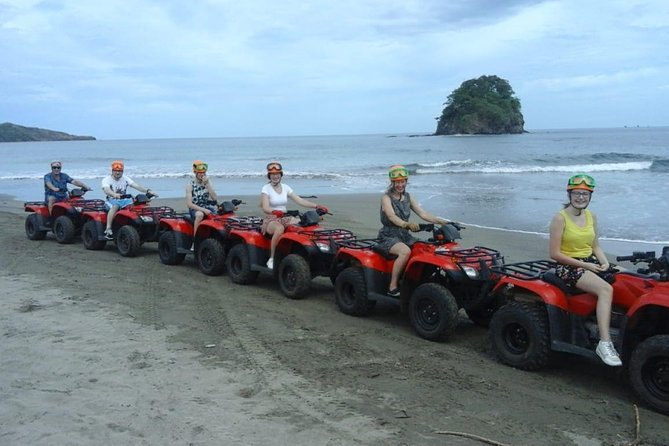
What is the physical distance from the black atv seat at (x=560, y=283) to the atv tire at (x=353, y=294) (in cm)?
209

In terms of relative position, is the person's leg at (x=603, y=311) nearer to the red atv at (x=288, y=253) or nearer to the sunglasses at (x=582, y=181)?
the sunglasses at (x=582, y=181)

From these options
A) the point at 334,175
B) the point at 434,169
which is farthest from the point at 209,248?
the point at 434,169

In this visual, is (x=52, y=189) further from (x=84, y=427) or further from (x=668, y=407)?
(x=668, y=407)

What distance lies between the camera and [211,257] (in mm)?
8875

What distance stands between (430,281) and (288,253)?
7.72ft

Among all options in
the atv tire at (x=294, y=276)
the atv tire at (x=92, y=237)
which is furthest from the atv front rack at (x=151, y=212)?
the atv tire at (x=294, y=276)

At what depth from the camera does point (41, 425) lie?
4.10 meters

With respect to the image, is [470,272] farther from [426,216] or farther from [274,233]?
[274,233]

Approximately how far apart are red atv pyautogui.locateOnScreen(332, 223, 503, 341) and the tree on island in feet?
299

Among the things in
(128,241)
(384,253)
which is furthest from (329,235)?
(128,241)

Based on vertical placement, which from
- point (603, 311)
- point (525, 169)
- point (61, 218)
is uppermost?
point (525, 169)

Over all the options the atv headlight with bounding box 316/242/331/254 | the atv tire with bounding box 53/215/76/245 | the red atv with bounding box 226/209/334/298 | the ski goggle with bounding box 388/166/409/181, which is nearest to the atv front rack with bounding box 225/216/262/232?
the red atv with bounding box 226/209/334/298

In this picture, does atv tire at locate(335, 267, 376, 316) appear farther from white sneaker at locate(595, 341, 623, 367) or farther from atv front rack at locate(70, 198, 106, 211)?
atv front rack at locate(70, 198, 106, 211)

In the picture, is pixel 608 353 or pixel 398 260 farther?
pixel 398 260
